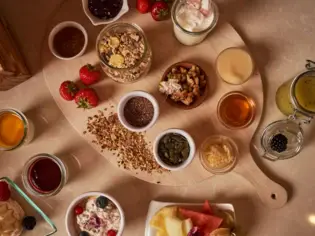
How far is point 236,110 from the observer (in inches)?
59.9

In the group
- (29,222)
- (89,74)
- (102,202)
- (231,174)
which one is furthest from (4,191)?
(231,174)

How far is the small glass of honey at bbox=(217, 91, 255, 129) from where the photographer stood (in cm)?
150

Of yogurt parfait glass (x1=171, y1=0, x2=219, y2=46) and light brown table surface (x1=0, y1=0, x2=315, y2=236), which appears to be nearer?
yogurt parfait glass (x1=171, y1=0, x2=219, y2=46)

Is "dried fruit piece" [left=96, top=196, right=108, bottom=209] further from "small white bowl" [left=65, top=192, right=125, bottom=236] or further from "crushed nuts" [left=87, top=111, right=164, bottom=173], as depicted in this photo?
"crushed nuts" [left=87, top=111, right=164, bottom=173]

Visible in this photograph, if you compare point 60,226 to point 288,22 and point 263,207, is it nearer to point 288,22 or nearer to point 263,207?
point 263,207

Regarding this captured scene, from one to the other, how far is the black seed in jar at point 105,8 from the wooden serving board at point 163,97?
6 cm

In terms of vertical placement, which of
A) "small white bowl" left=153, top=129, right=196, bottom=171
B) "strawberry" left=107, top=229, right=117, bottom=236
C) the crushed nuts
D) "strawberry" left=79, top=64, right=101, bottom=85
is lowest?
"strawberry" left=107, top=229, right=117, bottom=236

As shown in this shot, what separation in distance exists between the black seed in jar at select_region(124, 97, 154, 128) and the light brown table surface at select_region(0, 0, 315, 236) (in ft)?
0.56

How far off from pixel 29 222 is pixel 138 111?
49cm

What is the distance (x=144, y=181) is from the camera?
5.05 feet

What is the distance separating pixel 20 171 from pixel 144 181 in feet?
1.36

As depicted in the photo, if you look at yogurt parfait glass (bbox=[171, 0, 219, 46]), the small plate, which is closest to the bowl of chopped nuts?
yogurt parfait glass (bbox=[171, 0, 219, 46])

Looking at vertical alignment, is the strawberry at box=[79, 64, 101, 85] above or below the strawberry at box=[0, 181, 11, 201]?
above

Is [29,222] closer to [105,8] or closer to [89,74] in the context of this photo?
[89,74]
